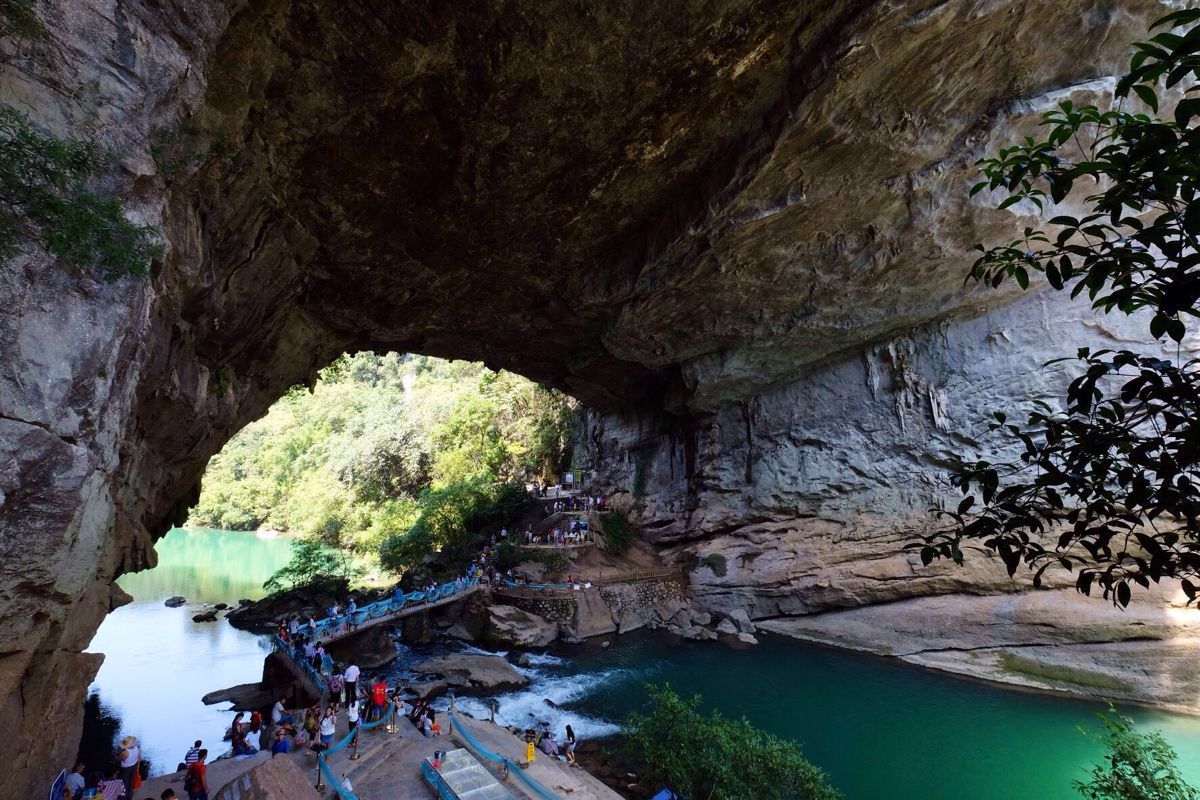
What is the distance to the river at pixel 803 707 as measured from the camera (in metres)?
9.85

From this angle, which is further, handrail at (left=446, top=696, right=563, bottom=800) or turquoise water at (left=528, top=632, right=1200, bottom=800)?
turquoise water at (left=528, top=632, right=1200, bottom=800)

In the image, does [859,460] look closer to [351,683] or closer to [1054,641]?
[1054,641]

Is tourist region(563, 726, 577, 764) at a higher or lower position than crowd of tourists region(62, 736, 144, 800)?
lower

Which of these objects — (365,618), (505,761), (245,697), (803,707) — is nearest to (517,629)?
(365,618)

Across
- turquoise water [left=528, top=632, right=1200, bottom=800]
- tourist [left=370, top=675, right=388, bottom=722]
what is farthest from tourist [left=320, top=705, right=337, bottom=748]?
turquoise water [left=528, top=632, right=1200, bottom=800]

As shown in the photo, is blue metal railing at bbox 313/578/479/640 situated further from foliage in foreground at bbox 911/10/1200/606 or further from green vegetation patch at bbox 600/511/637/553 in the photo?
foliage in foreground at bbox 911/10/1200/606

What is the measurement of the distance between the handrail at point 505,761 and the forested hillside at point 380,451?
1229 centimetres

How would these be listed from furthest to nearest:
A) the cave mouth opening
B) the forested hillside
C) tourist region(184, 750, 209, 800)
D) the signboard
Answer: the forested hillside < the cave mouth opening < tourist region(184, 750, 209, 800) < the signboard

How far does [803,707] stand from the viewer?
12.2 metres

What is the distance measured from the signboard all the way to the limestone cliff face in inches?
7.1

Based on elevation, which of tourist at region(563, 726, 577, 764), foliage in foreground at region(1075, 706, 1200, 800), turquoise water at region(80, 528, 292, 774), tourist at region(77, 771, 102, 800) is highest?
foliage in foreground at region(1075, 706, 1200, 800)

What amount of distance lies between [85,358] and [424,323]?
1083cm

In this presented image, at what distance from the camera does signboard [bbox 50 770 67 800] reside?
5977 millimetres

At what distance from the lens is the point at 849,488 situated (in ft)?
53.0
